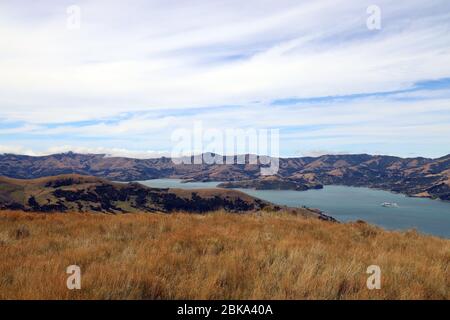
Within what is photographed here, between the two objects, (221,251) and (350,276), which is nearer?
(350,276)

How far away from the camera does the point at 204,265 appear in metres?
7.99

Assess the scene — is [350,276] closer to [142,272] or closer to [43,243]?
[142,272]

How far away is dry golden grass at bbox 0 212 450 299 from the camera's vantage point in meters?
6.54

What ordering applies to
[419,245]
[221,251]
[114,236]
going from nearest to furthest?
[221,251] < [114,236] < [419,245]

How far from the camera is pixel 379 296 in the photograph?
6812 mm

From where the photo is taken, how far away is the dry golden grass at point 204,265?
6.54 meters

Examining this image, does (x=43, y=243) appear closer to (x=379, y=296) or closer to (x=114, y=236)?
(x=114, y=236)
